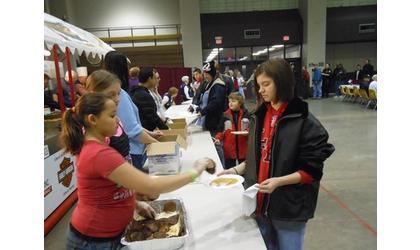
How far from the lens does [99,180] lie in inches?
48.8

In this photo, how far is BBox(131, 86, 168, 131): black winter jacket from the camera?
9.50 feet

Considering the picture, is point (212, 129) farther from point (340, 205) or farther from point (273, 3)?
point (273, 3)

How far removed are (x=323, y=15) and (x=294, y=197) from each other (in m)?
14.2

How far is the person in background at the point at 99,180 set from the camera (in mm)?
1172

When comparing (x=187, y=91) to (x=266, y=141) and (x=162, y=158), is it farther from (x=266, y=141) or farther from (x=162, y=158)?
(x=266, y=141)

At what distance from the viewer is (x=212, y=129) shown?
3715mm

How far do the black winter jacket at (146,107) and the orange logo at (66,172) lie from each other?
1455 mm

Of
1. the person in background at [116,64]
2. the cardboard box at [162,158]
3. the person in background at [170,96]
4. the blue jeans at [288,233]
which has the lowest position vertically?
the blue jeans at [288,233]

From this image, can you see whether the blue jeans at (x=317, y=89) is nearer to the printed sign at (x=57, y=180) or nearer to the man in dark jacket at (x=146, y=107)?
the printed sign at (x=57, y=180)

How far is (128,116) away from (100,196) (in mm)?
1007

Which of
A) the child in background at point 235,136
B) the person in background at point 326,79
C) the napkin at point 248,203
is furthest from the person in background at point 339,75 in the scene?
the napkin at point 248,203

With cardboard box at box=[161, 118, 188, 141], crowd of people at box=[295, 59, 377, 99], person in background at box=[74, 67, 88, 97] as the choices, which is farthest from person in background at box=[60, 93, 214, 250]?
crowd of people at box=[295, 59, 377, 99]

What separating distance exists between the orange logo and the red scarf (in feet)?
9.42

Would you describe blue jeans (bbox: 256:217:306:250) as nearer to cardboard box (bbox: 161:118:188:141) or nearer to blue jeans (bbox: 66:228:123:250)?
blue jeans (bbox: 66:228:123:250)
